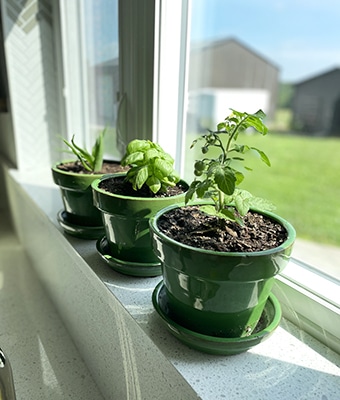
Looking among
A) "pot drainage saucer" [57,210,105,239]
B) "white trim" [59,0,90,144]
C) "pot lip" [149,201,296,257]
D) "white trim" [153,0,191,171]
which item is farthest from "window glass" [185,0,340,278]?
"pot lip" [149,201,296,257]

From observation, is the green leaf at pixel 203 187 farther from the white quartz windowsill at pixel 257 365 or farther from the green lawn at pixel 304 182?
the green lawn at pixel 304 182

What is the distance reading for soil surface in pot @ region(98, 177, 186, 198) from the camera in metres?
0.60

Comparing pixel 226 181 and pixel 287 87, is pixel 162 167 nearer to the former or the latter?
pixel 226 181

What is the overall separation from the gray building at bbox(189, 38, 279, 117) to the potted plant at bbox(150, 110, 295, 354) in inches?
201

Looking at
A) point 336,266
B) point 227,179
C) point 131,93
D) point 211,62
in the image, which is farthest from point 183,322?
point 211,62

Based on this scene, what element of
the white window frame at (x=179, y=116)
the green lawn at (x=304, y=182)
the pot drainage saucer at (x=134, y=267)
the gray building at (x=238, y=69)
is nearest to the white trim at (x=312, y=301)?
the white window frame at (x=179, y=116)

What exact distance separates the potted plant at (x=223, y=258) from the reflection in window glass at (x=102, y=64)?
610mm

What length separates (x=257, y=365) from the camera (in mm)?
438

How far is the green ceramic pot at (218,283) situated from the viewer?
389mm

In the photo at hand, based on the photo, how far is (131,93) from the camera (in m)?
0.85

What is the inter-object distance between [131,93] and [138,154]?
0.34 meters

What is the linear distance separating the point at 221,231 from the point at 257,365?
181 millimetres

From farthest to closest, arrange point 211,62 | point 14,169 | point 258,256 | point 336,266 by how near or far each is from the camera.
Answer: point 211,62
point 336,266
point 14,169
point 258,256

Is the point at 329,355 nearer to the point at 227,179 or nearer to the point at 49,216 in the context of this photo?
the point at 227,179
